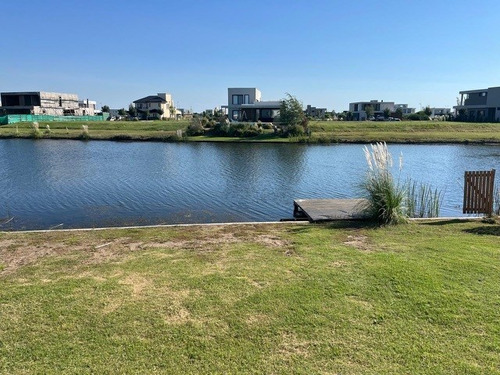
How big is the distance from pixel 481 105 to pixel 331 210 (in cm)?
7372

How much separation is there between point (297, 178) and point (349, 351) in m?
17.4

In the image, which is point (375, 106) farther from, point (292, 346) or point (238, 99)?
point (292, 346)

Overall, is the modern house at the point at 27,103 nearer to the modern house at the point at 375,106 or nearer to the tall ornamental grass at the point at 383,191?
the modern house at the point at 375,106

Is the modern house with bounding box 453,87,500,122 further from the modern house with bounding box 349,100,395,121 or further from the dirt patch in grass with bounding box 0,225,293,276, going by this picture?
the dirt patch in grass with bounding box 0,225,293,276

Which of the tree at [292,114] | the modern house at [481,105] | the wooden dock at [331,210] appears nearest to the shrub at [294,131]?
the tree at [292,114]

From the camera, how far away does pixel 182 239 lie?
7.80 metres

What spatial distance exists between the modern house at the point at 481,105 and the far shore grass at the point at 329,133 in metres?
15.9

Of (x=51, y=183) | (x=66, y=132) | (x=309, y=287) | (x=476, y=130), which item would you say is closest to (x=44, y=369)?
(x=309, y=287)

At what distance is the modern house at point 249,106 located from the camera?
60.1 metres

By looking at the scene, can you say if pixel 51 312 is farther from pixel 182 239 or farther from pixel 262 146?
pixel 262 146

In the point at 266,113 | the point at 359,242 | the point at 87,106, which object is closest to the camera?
the point at 359,242

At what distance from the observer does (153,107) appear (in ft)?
294

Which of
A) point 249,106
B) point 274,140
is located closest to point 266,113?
point 249,106

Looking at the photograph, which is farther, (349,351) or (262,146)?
(262,146)
